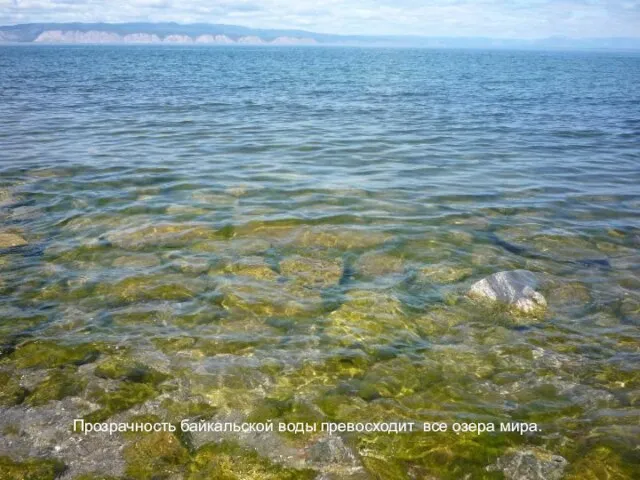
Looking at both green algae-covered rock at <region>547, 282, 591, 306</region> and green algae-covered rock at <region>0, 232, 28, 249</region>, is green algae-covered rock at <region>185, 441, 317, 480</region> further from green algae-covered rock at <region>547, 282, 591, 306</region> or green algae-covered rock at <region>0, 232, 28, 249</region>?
green algae-covered rock at <region>0, 232, 28, 249</region>

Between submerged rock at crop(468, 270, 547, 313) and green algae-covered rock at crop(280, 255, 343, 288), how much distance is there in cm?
259

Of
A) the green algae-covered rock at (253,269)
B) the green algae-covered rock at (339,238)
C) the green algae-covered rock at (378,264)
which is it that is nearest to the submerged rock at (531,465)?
the green algae-covered rock at (378,264)

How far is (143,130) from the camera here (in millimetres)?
24047

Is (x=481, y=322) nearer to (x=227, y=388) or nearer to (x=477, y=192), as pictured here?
(x=227, y=388)

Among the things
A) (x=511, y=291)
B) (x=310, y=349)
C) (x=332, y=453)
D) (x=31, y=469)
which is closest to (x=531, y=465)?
(x=332, y=453)

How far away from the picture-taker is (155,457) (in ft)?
17.3

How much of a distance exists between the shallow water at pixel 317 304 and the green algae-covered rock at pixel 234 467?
0.10 ft

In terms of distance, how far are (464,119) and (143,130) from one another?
18.7 meters

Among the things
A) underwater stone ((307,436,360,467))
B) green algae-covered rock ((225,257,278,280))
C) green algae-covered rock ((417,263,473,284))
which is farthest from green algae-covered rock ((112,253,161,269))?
underwater stone ((307,436,360,467))

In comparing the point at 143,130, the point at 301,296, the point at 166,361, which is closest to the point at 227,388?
the point at 166,361

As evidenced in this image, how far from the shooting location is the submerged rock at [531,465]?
16.9 ft

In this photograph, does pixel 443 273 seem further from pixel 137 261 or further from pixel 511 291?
pixel 137 261

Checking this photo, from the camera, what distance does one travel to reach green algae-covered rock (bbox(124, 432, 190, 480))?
5.08 m

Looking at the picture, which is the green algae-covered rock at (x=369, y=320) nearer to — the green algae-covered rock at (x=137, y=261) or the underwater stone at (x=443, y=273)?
the underwater stone at (x=443, y=273)
